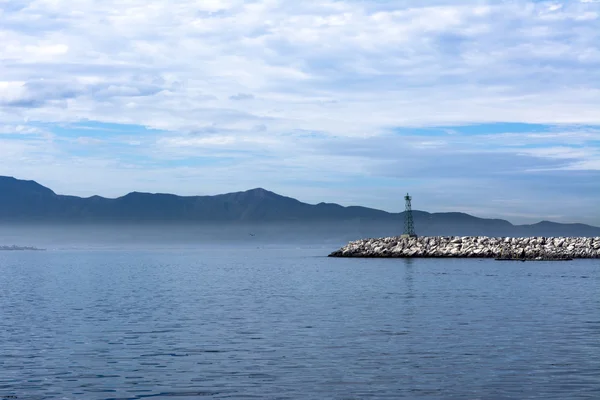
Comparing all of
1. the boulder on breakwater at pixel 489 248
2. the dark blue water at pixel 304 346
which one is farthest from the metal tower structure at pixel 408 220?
the dark blue water at pixel 304 346

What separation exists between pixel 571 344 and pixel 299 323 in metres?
14.2

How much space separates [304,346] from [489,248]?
4807 inches

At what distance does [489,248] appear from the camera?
148 meters

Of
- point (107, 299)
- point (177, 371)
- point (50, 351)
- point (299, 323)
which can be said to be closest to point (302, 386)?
point (177, 371)

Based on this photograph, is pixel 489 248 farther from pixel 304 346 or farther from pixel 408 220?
pixel 304 346

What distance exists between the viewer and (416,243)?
518 ft

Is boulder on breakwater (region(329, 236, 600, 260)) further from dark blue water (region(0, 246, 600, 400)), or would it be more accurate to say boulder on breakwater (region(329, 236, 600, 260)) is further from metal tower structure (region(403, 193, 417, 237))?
dark blue water (region(0, 246, 600, 400))

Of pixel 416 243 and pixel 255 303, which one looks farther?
pixel 416 243

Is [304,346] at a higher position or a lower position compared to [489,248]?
lower

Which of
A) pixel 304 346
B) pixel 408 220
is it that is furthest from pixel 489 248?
pixel 304 346

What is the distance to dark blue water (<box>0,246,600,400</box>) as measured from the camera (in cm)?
2352

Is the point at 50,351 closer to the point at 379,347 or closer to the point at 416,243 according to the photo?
the point at 379,347

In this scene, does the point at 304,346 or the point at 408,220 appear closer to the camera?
the point at 304,346

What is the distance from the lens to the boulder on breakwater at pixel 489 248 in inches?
5605
